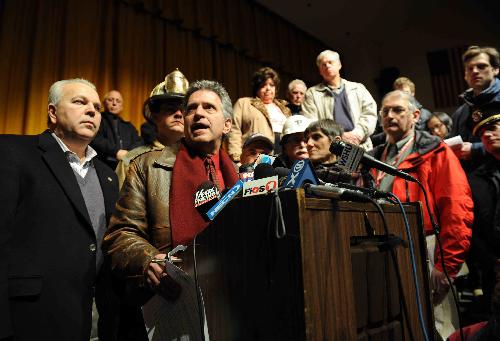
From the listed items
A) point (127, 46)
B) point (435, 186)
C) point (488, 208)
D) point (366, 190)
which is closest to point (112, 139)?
→ point (127, 46)

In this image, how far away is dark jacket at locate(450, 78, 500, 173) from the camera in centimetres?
255

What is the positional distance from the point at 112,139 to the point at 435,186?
289cm

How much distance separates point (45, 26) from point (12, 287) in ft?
11.6

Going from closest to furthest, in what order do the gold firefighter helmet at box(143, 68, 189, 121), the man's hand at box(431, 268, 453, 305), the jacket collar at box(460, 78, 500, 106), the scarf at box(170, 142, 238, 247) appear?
the scarf at box(170, 142, 238, 247) → the man's hand at box(431, 268, 453, 305) → the gold firefighter helmet at box(143, 68, 189, 121) → the jacket collar at box(460, 78, 500, 106)

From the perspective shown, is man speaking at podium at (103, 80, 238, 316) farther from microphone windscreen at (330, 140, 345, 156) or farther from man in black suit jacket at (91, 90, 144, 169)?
man in black suit jacket at (91, 90, 144, 169)

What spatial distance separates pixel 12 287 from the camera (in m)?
1.42

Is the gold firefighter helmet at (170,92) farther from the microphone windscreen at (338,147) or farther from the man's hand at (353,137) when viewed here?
the microphone windscreen at (338,147)

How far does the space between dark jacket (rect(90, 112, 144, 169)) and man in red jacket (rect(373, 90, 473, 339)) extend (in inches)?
90.9

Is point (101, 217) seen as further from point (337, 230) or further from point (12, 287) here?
point (337, 230)

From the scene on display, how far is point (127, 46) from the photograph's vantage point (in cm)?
491

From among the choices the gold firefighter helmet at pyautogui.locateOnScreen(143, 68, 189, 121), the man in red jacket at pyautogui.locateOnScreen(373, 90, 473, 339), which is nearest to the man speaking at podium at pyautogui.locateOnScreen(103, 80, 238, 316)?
the gold firefighter helmet at pyautogui.locateOnScreen(143, 68, 189, 121)

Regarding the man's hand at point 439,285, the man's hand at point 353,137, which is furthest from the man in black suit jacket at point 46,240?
the man's hand at point 353,137

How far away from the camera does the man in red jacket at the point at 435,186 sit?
2033 mm

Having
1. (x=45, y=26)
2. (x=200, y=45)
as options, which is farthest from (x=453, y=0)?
(x=45, y=26)
